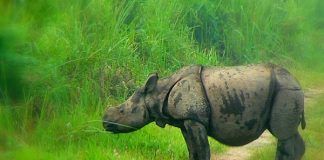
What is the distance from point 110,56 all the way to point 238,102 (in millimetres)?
2485

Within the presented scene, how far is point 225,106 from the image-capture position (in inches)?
193

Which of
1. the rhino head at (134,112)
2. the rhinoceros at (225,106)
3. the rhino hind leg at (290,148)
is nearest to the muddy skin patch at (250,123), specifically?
the rhinoceros at (225,106)

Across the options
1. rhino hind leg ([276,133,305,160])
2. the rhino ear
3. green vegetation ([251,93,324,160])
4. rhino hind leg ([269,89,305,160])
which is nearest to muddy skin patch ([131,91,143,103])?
the rhino ear

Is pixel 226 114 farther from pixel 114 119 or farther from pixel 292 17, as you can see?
pixel 292 17

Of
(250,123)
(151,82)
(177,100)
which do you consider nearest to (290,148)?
(250,123)

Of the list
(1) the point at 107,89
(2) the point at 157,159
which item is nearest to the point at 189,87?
(2) the point at 157,159

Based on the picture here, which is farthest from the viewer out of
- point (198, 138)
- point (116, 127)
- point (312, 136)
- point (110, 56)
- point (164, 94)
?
point (110, 56)

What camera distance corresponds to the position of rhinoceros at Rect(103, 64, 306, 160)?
4.88 meters

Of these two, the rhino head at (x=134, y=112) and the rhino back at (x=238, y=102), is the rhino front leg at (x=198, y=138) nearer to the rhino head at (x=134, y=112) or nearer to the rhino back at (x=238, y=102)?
the rhino back at (x=238, y=102)

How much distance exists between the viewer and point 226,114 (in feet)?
16.1

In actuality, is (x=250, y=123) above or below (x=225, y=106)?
below

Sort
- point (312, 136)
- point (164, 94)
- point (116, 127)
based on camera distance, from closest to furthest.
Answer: point (164, 94), point (116, 127), point (312, 136)

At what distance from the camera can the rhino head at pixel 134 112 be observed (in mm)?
5039

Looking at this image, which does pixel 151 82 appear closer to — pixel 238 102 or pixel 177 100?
pixel 177 100
